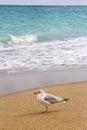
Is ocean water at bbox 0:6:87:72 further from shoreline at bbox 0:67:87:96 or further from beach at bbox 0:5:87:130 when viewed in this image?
shoreline at bbox 0:67:87:96

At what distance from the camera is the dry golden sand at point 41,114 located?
8.46 metres

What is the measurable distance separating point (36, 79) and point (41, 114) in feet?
18.8

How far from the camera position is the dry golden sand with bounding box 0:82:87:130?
8461 millimetres

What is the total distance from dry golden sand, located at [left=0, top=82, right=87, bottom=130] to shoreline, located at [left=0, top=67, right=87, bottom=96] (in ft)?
5.62

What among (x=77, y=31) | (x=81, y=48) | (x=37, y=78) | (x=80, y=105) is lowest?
(x=77, y=31)

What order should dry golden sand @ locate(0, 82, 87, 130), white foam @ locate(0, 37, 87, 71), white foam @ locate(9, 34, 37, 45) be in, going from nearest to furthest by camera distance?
dry golden sand @ locate(0, 82, 87, 130) → white foam @ locate(0, 37, 87, 71) → white foam @ locate(9, 34, 37, 45)

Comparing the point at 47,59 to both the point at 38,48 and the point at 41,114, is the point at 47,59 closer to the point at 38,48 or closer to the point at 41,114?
the point at 38,48

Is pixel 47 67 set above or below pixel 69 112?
below

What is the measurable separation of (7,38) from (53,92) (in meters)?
17.8

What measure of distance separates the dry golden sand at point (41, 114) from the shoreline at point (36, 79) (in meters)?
1.71

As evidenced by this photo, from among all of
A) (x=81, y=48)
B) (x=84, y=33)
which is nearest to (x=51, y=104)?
(x=81, y=48)

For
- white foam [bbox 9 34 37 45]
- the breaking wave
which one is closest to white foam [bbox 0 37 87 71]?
the breaking wave

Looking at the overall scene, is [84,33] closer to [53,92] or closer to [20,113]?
[53,92]

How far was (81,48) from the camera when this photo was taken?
2333 centimetres
